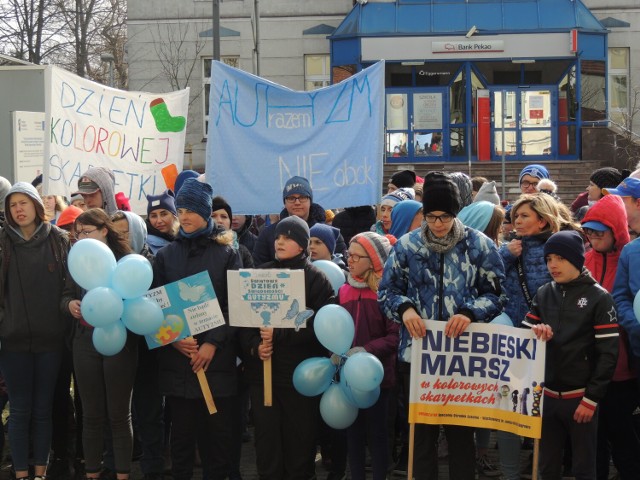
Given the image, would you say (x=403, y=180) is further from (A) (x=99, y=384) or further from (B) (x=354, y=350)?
(A) (x=99, y=384)

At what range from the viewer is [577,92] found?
2855 cm

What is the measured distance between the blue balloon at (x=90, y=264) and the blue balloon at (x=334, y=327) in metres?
1.42

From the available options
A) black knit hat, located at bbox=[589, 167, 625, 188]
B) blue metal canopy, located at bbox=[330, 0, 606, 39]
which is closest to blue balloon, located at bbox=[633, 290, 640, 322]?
black knit hat, located at bbox=[589, 167, 625, 188]

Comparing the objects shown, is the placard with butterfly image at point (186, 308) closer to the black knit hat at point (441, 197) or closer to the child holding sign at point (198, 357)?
the child holding sign at point (198, 357)

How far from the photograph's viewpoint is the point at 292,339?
21.0ft

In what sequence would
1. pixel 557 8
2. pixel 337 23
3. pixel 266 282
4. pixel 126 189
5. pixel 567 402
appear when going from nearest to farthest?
pixel 567 402, pixel 266 282, pixel 126 189, pixel 557 8, pixel 337 23

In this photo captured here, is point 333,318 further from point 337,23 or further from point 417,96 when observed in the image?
point 337,23

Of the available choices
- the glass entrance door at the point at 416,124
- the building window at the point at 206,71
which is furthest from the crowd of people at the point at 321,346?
the building window at the point at 206,71

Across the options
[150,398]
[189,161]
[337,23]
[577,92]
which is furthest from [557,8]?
[150,398]

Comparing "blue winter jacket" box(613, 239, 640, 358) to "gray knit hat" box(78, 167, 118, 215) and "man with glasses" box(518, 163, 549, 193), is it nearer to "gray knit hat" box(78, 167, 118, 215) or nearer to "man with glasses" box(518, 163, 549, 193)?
"man with glasses" box(518, 163, 549, 193)

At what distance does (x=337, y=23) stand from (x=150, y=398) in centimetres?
2541

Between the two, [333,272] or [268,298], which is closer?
[268,298]

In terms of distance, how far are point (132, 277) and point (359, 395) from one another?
1.62 meters


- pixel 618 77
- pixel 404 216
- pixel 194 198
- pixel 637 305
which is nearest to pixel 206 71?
pixel 618 77
